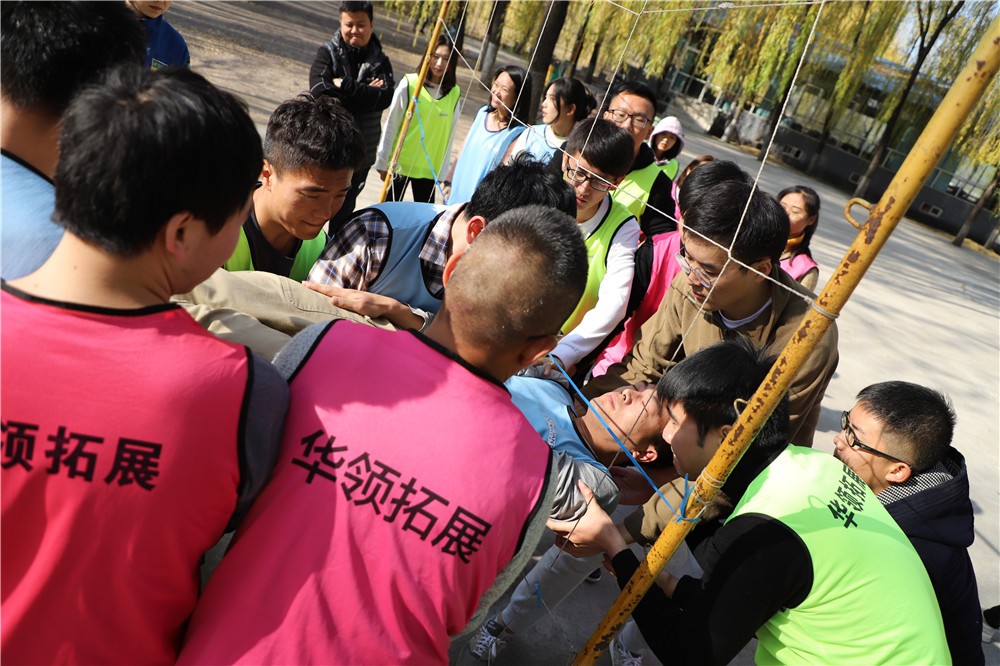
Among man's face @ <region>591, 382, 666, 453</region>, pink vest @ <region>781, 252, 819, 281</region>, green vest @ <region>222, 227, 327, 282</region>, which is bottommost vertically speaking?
man's face @ <region>591, 382, 666, 453</region>

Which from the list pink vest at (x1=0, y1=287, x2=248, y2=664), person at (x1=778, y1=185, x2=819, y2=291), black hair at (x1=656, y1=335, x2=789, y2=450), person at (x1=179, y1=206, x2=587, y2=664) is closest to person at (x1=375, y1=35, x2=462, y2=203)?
person at (x1=778, y1=185, x2=819, y2=291)

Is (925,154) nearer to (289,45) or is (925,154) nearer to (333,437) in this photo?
(333,437)

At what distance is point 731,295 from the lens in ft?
8.17

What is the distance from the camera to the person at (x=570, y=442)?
195 centimetres

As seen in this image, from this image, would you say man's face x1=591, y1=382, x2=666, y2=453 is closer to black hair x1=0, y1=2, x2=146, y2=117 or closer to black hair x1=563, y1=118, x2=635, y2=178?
black hair x1=563, y1=118, x2=635, y2=178

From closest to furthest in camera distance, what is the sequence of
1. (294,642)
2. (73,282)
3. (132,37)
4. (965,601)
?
(73,282), (294,642), (132,37), (965,601)

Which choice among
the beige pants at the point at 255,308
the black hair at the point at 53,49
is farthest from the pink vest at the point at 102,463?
the black hair at the point at 53,49

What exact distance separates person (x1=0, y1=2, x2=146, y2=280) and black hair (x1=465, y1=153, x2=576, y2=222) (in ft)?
3.38

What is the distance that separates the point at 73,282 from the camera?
0.95 m

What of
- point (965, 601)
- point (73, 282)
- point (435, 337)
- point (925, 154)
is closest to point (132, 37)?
Result: point (73, 282)

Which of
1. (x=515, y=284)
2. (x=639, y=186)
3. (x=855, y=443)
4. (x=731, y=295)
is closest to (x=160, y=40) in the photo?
(x=639, y=186)

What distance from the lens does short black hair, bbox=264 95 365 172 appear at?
202cm

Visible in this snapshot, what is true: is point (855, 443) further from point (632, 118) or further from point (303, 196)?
point (632, 118)

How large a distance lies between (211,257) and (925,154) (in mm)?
1268
